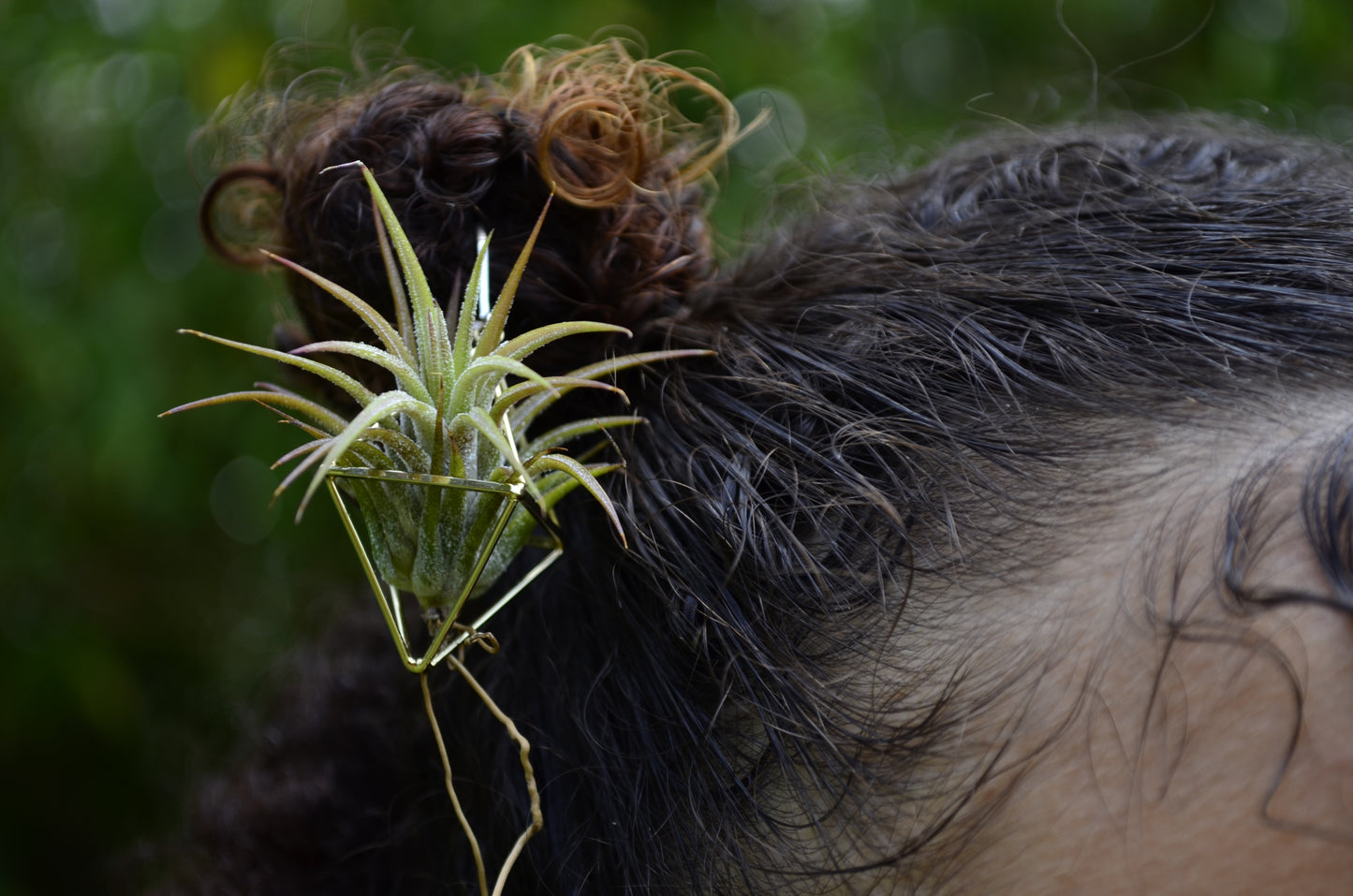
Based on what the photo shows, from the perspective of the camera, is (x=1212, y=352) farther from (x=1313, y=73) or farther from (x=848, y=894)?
(x=1313, y=73)

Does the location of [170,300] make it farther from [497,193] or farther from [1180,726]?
[1180,726]

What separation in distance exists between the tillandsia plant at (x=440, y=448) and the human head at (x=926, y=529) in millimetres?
86

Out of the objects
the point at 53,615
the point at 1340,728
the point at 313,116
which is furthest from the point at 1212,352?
the point at 53,615

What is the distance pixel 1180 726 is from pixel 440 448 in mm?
391

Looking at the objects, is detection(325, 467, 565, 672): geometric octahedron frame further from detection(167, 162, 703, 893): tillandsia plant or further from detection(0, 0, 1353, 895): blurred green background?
detection(0, 0, 1353, 895): blurred green background

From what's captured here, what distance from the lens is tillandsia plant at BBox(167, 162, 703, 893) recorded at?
535mm

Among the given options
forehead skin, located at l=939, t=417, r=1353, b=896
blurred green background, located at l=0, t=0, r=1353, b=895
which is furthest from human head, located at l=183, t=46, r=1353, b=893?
blurred green background, located at l=0, t=0, r=1353, b=895

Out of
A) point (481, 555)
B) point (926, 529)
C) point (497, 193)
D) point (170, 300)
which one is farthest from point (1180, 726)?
point (170, 300)

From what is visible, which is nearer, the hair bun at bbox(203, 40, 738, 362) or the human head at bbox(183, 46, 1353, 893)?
the human head at bbox(183, 46, 1353, 893)

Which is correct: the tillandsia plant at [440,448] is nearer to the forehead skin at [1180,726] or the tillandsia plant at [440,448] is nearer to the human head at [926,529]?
the human head at [926,529]

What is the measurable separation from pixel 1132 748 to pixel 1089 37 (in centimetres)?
150

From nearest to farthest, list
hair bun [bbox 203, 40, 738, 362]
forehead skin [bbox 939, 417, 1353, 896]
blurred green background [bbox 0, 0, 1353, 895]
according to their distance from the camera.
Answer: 1. forehead skin [bbox 939, 417, 1353, 896]
2. hair bun [bbox 203, 40, 738, 362]
3. blurred green background [bbox 0, 0, 1353, 895]

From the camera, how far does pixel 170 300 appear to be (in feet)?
4.60

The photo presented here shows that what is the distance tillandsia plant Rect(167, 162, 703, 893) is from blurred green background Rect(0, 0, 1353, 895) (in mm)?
743
